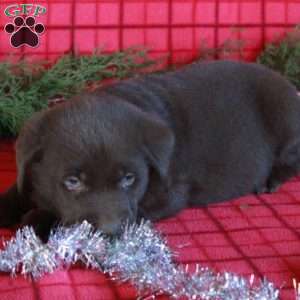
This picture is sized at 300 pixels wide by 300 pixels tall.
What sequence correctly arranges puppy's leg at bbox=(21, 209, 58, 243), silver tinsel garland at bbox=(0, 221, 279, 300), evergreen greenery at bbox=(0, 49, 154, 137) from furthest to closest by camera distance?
evergreen greenery at bbox=(0, 49, 154, 137) → puppy's leg at bbox=(21, 209, 58, 243) → silver tinsel garland at bbox=(0, 221, 279, 300)

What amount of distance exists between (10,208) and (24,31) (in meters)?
1.25

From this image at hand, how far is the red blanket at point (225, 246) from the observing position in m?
1.58

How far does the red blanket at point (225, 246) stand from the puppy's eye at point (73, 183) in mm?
196

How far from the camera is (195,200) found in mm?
2219

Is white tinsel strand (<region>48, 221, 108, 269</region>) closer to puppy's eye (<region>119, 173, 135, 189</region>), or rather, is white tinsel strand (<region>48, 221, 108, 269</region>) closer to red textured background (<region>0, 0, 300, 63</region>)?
puppy's eye (<region>119, 173, 135, 189</region>)

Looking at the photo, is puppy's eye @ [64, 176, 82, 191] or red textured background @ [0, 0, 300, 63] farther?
red textured background @ [0, 0, 300, 63]

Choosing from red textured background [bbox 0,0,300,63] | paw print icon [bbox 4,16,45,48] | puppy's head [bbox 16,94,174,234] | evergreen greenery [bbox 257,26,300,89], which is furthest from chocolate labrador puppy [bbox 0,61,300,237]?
paw print icon [bbox 4,16,45,48]

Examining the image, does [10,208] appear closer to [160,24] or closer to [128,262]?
[128,262]

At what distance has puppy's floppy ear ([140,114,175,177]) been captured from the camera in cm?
184

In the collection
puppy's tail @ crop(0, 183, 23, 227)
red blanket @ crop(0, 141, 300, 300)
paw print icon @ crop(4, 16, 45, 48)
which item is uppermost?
paw print icon @ crop(4, 16, 45, 48)

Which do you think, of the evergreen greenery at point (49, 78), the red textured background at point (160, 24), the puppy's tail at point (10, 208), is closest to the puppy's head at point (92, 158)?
the puppy's tail at point (10, 208)

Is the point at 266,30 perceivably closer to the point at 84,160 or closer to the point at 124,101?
the point at 124,101

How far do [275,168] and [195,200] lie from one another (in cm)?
39

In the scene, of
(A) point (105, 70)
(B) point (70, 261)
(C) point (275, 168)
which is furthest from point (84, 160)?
(A) point (105, 70)
